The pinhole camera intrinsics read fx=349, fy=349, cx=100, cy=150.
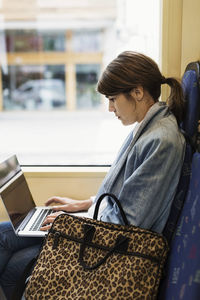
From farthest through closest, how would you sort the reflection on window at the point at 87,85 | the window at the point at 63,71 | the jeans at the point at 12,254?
the reflection on window at the point at 87,85 < the window at the point at 63,71 < the jeans at the point at 12,254

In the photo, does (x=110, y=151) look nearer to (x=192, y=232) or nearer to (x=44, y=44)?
(x=44, y=44)

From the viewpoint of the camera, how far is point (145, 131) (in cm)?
131

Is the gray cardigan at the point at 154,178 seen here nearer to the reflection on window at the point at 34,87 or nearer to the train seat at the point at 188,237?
the train seat at the point at 188,237

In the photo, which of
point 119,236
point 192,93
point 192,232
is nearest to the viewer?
point 192,232

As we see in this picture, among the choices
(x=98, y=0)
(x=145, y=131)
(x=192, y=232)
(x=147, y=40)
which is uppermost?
(x=98, y=0)

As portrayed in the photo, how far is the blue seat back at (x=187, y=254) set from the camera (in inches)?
36.9

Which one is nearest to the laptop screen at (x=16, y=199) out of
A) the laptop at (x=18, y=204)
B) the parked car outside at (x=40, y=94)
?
the laptop at (x=18, y=204)

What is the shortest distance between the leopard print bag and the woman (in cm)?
10

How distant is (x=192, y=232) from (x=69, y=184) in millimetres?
1067

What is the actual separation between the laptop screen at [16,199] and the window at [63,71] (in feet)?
1.40

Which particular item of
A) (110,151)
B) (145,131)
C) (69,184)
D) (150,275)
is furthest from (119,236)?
(110,151)

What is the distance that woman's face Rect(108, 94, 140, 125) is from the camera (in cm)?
134

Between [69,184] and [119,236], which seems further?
[69,184]

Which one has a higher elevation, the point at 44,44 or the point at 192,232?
the point at 44,44
